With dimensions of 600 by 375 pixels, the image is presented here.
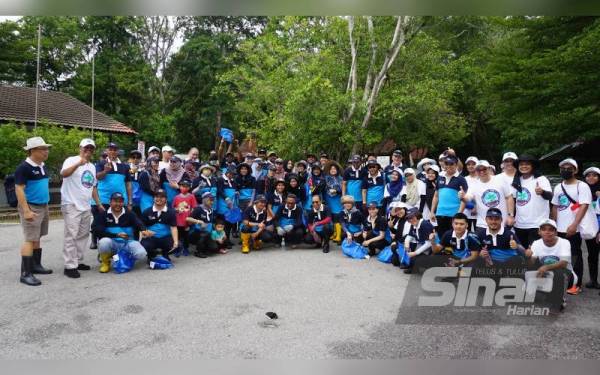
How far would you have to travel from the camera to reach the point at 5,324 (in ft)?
13.5

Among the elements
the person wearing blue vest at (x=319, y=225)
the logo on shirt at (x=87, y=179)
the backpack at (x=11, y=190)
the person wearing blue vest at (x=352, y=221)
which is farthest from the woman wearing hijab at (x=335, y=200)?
the backpack at (x=11, y=190)

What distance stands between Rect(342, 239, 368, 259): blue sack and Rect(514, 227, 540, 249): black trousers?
2.50 metres

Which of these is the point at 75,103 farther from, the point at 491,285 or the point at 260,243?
the point at 491,285

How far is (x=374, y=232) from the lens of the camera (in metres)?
7.55

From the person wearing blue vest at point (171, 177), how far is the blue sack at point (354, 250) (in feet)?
10.8

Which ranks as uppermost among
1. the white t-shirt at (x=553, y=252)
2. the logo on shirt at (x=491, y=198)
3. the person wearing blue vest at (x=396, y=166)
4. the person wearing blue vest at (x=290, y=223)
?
the person wearing blue vest at (x=396, y=166)

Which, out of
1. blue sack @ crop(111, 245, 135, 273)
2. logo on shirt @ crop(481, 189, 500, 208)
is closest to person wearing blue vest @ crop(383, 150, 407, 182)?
logo on shirt @ crop(481, 189, 500, 208)

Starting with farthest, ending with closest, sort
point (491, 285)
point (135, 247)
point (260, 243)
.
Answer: point (260, 243) < point (135, 247) < point (491, 285)

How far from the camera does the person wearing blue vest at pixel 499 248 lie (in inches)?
207

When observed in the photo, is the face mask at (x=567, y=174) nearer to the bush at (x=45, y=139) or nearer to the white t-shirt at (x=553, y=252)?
the white t-shirt at (x=553, y=252)

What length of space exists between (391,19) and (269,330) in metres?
14.8

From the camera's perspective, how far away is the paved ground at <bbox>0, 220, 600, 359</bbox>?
11.7 feet

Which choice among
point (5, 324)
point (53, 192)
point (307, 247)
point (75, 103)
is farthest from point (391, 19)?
point (75, 103)

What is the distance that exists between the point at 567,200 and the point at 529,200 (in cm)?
44
